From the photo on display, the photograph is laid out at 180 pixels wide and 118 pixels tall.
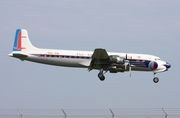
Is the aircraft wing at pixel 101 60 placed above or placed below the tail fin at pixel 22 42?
below

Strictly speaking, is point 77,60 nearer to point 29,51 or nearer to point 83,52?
point 83,52

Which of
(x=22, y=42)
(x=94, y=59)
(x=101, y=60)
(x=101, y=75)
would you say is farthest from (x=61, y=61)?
(x=22, y=42)

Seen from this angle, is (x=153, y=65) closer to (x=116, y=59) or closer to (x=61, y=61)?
(x=116, y=59)

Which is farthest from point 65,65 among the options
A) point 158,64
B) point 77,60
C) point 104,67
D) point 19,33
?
point 158,64

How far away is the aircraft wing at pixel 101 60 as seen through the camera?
1779 inches

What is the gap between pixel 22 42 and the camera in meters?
51.0

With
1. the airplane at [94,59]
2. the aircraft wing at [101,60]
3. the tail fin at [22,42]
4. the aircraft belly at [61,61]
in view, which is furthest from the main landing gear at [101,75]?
the tail fin at [22,42]

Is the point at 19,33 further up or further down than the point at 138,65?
further up

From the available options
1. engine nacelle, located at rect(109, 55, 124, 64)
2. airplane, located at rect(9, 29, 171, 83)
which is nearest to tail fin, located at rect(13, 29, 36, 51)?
airplane, located at rect(9, 29, 171, 83)

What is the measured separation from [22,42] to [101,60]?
427 inches

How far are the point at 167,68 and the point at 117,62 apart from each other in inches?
288

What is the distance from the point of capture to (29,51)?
1930 inches

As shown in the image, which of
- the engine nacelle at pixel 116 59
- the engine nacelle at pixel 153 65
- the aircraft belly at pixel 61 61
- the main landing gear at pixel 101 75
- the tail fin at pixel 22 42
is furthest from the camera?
the tail fin at pixel 22 42

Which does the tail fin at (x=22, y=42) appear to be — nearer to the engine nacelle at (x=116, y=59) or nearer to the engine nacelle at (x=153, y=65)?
the engine nacelle at (x=116, y=59)
